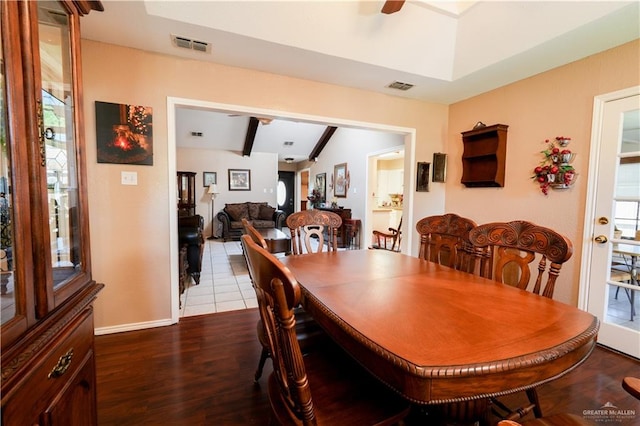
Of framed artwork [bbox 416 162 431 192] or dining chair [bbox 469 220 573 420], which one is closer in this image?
dining chair [bbox 469 220 573 420]

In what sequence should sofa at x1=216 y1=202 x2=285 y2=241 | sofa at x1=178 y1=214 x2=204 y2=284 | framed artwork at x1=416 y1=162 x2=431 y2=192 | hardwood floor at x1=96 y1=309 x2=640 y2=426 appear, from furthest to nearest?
sofa at x1=216 y1=202 x2=285 y2=241, framed artwork at x1=416 y1=162 x2=431 y2=192, sofa at x1=178 y1=214 x2=204 y2=284, hardwood floor at x1=96 y1=309 x2=640 y2=426

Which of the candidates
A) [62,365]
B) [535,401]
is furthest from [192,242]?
[535,401]

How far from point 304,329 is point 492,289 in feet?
3.16

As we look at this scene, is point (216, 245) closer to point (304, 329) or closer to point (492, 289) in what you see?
point (304, 329)

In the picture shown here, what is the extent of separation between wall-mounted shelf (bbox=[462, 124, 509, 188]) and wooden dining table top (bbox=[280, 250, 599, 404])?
2111 mm

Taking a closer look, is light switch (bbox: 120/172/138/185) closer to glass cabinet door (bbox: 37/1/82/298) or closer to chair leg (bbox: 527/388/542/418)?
glass cabinet door (bbox: 37/1/82/298)

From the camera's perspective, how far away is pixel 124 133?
90.0 inches

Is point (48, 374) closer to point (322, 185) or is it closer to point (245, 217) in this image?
point (245, 217)

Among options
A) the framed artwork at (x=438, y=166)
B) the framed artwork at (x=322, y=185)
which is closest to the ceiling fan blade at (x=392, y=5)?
the framed artwork at (x=438, y=166)

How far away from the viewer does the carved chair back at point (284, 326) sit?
0.71 metres

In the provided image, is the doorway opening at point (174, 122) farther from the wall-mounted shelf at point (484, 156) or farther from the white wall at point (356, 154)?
the white wall at point (356, 154)

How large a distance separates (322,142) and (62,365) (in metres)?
7.14

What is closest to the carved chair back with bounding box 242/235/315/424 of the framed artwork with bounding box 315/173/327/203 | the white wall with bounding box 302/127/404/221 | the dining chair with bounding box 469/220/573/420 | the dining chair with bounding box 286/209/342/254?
the dining chair with bounding box 469/220/573/420

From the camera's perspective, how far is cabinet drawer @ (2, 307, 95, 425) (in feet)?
1.97
